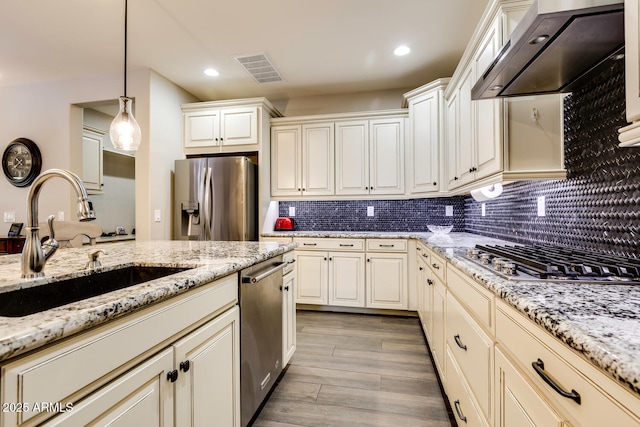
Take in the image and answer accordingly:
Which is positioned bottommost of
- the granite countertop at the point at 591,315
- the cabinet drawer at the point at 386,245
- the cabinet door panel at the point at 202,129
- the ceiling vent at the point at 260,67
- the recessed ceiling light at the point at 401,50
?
the cabinet drawer at the point at 386,245

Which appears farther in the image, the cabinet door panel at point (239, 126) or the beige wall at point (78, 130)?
the cabinet door panel at point (239, 126)

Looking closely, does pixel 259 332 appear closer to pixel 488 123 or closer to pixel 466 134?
pixel 488 123

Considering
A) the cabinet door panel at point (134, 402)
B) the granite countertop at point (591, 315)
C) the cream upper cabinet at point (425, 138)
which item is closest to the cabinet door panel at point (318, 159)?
the cream upper cabinet at point (425, 138)

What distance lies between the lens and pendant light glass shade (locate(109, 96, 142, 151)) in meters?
1.98

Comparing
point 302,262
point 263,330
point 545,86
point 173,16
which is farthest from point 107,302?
point 302,262

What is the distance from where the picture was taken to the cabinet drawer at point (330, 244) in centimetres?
327

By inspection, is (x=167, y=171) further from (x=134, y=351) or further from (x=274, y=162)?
(x=134, y=351)

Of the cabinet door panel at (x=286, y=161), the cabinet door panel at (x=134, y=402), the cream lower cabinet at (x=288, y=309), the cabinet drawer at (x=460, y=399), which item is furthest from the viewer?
the cabinet door panel at (x=286, y=161)

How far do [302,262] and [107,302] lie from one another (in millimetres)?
2708

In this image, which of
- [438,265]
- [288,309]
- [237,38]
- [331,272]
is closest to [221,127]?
[237,38]

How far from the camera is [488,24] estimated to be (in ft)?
5.90

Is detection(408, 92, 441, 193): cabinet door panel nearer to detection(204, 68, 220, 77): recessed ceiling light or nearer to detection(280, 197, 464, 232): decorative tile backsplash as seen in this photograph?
detection(280, 197, 464, 232): decorative tile backsplash

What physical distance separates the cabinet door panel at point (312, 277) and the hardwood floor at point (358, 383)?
1.58ft

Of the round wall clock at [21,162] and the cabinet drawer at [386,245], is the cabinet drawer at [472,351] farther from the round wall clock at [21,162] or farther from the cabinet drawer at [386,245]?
the round wall clock at [21,162]
